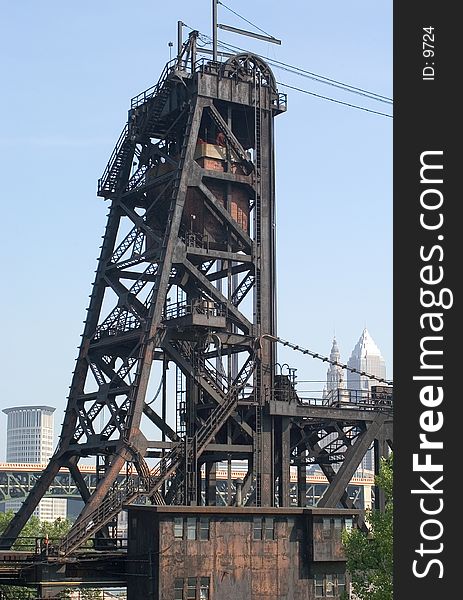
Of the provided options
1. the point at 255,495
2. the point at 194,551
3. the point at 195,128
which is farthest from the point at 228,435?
the point at 195,128

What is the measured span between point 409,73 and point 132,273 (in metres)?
41.6

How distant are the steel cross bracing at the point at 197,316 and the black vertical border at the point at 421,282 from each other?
119 feet

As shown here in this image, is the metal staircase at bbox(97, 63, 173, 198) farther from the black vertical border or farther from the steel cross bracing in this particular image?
the black vertical border

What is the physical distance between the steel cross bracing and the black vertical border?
36136mm

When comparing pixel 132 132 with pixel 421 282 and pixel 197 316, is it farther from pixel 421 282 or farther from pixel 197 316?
pixel 421 282

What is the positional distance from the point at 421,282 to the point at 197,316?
36.9 meters

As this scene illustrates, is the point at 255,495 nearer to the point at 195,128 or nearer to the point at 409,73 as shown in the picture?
the point at 195,128

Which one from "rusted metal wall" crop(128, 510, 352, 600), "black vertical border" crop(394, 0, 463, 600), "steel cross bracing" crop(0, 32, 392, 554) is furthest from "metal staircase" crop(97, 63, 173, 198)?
"black vertical border" crop(394, 0, 463, 600)

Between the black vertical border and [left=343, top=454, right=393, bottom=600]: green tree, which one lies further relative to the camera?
[left=343, top=454, right=393, bottom=600]: green tree

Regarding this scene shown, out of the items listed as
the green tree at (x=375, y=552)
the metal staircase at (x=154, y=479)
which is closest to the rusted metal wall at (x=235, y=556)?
the metal staircase at (x=154, y=479)

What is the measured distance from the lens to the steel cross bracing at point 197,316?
54.4 metres

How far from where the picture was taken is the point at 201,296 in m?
58.3

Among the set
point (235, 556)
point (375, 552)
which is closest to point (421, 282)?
point (375, 552)

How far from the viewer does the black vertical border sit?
16781 mm
